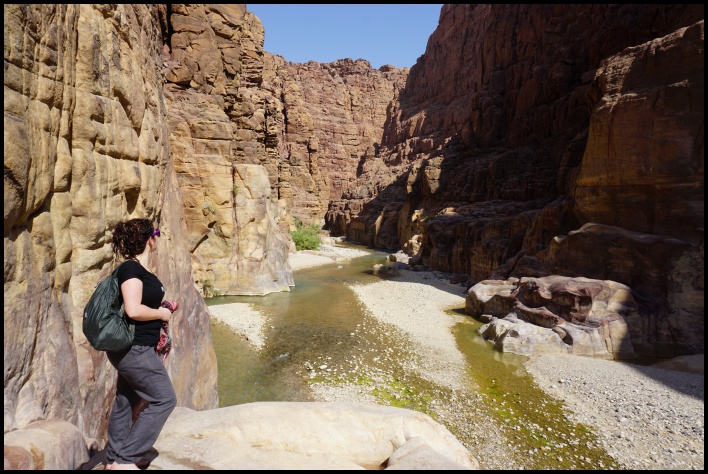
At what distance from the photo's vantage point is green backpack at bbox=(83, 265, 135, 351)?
331 centimetres

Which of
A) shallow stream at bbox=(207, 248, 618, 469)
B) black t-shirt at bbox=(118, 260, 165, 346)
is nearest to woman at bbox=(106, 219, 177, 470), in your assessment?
black t-shirt at bbox=(118, 260, 165, 346)

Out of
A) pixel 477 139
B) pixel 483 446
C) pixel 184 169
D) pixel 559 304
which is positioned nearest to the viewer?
pixel 483 446

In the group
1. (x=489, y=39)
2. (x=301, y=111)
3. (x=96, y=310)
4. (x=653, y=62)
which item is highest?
(x=489, y=39)

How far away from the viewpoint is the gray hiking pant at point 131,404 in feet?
11.6

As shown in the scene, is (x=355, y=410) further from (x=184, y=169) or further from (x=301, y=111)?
(x=301, y=111)

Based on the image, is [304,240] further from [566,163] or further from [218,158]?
[566,163]

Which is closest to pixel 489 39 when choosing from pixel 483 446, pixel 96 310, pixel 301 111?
pixel 301 111

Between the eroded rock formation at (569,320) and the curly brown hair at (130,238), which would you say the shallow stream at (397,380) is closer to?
the eroded rock formation at (569,320)

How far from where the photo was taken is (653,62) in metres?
14.6

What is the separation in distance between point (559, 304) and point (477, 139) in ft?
126

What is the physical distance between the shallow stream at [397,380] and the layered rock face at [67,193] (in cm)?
448

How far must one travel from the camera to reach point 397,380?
11305mm

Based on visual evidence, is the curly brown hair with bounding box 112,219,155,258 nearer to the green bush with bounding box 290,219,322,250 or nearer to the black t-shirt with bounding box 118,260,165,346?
the black t-shirt with bounding box 118,260,165,346

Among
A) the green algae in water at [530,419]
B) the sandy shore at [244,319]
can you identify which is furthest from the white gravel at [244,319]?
the green algae in water at [530,419]
